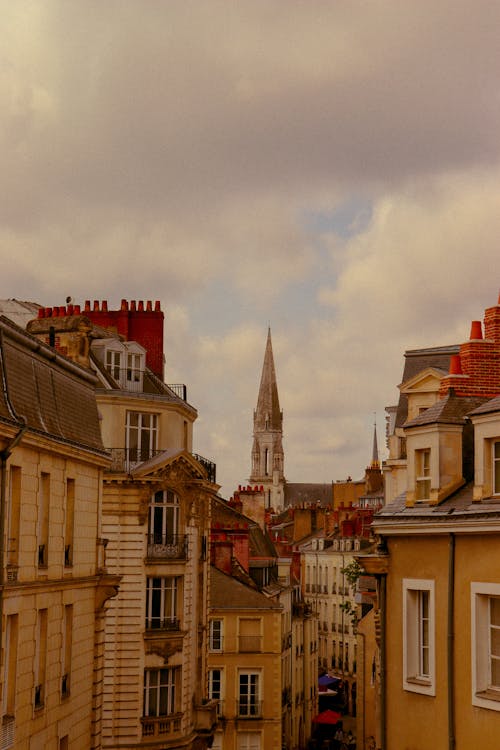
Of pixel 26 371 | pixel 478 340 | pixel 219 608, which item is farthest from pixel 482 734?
pixel 219 608

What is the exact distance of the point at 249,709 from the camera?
6084 centimetres

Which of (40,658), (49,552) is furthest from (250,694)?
(40,658)

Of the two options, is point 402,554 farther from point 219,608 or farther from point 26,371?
point 219,608

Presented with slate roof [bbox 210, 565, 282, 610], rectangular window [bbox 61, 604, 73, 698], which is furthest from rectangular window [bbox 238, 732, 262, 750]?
rectangular window [bbox 61, 604, 73, 698]

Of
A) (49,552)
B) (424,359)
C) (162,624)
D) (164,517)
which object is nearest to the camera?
(49,552)

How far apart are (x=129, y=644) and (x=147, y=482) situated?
19.0 feet

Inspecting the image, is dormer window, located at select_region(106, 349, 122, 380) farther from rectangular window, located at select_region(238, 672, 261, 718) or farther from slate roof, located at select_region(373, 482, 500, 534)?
slate roof, located at select_region(373, 482, 500, 534)

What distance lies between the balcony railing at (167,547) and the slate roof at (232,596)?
15748 mm

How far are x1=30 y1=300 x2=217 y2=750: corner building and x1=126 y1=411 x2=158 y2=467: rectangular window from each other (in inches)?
1.5

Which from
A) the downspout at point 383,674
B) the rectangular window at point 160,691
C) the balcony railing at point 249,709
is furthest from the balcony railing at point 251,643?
the downspout at point 383,674

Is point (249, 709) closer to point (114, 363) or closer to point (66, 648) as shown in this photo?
point (114, 363)

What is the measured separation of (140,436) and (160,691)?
932 centimetres

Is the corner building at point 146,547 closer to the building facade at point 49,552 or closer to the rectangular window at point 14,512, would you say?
the building facade at point 49,552

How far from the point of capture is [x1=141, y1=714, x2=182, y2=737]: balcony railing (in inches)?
1729
